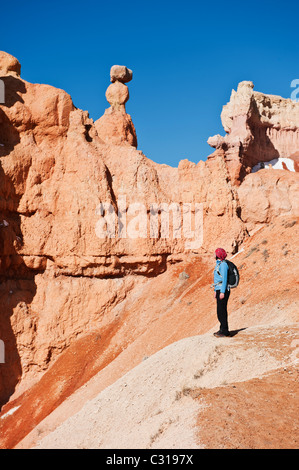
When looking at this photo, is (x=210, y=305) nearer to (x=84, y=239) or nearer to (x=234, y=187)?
(x=84, y=239)

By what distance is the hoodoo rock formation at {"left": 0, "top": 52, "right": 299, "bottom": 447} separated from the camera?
69.7ft

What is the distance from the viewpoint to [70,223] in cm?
2286

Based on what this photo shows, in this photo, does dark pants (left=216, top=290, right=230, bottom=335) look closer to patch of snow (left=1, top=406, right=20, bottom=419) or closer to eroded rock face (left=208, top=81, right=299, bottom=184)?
patch of snow (left=1, top=406, right=20, bottom=419)

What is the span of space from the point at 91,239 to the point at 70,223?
127 cm

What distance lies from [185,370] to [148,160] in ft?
59.1

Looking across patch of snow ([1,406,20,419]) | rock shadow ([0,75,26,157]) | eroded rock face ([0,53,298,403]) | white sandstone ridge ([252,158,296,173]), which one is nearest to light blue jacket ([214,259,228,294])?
eroded rock face ([0,53,298,403])

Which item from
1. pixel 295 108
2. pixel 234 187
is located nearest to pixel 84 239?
pixel 234 187

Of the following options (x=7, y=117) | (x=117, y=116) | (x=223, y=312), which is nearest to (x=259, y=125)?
(x=117, y=116)

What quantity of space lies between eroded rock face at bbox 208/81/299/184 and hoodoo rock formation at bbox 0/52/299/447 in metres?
7.55

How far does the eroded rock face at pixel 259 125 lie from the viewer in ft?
113

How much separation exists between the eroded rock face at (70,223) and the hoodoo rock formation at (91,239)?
5 cm

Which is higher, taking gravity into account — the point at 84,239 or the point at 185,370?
the point at 84,239

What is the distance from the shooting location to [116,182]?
24.5m

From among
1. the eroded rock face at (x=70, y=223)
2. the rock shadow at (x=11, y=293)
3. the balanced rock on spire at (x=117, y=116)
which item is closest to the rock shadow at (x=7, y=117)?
the eroded rock face at (x=70, y=223)
